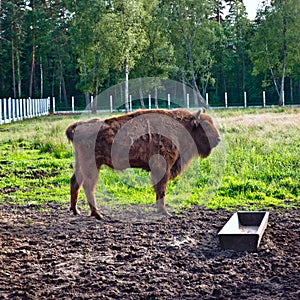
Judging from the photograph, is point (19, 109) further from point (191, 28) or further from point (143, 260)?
point (143, 260)

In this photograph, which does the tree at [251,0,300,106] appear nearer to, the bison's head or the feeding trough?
the bison's head

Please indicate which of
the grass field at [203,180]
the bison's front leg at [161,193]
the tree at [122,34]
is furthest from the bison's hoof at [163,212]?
the tree at [122,34]

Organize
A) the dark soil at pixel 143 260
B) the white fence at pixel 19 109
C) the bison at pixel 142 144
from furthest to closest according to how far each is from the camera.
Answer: the white fence at pixel 19 109, the bison at pixel 142 144, the dark soil at pixel 143 260

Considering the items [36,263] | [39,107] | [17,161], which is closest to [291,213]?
[36,263]

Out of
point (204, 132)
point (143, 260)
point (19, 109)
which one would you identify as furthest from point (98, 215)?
point (19, 109)

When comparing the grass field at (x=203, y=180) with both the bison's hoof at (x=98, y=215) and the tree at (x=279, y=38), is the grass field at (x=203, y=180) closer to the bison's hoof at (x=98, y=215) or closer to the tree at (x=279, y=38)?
the bison's hoof at (x=98, y=215)

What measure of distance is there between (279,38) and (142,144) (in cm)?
4023

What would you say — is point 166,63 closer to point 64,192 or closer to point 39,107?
point 39,107

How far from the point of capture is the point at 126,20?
127ft

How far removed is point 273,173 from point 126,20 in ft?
100

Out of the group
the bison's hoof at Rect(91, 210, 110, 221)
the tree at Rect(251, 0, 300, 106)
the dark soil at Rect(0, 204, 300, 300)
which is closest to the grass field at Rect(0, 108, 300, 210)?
the bison's hoof at Rect(91, 210, 110, 221)

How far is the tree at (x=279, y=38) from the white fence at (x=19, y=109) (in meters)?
19.5

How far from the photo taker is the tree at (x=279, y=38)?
44.4 meters

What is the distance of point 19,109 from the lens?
39.9 meters
